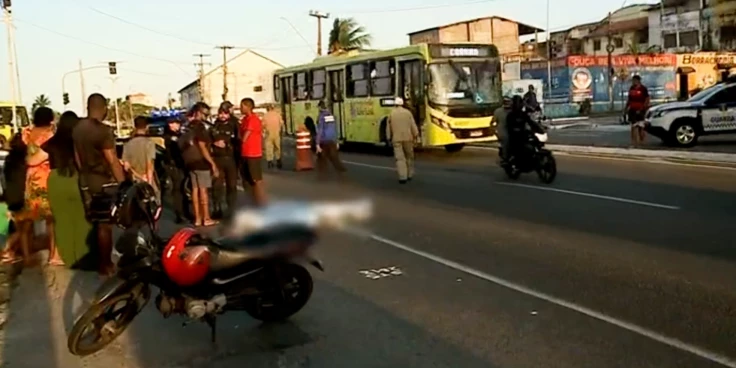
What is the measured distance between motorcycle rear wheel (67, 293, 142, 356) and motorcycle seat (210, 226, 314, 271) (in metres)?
0.68

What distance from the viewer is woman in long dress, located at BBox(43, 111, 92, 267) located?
9078mm

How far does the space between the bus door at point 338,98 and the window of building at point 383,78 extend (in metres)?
2.21

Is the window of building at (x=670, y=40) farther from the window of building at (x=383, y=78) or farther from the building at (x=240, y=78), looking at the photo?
the window of building at (x=383, y=78)

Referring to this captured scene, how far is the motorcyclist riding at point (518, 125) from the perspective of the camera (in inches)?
653

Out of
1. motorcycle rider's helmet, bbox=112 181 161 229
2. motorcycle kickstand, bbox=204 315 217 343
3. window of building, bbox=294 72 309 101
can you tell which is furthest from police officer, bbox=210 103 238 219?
window of building, bbox=294 72 309 101

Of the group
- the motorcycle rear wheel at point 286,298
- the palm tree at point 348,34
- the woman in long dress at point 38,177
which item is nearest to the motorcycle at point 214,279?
the motorcycle rear wheel at point 286,298

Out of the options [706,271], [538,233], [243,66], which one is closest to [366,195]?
[538,233]

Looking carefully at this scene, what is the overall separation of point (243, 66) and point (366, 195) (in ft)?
309

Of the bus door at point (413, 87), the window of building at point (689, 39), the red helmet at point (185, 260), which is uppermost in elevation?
the window of building at point (689, 39)

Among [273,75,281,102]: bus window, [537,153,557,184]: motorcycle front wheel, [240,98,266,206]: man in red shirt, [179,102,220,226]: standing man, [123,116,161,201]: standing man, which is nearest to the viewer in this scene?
[179,102,220,226]: standing man

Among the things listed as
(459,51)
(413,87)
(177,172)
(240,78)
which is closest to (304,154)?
(413,87)

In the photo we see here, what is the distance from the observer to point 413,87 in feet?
79.1

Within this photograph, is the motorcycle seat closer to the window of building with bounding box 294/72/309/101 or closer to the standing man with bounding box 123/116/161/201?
the standing man with bounding box 123/116/161/201

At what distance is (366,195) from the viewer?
50.8 ft
